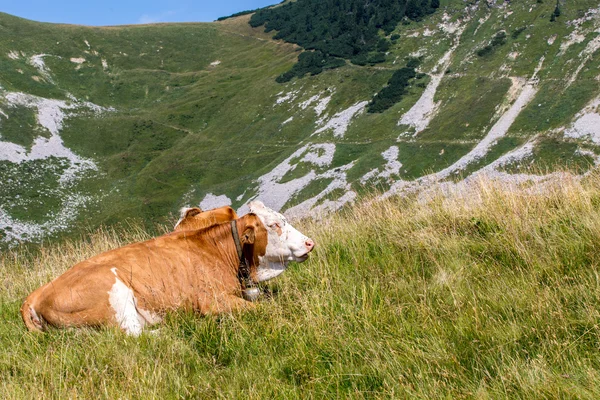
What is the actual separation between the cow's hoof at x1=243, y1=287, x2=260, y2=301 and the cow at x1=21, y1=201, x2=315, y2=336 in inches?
6.0

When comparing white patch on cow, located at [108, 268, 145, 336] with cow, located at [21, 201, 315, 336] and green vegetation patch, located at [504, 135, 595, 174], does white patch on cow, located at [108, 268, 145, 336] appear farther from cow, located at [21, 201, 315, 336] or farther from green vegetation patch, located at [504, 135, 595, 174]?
green vegetation patch, located at [504, 135, 595, 174]

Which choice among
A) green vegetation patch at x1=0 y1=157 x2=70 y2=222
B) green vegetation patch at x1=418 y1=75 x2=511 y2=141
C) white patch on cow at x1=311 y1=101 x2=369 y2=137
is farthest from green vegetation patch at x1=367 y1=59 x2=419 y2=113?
green vegetation patch at x1=0 y1=157 x2=70 y2=222

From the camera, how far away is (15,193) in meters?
99.6

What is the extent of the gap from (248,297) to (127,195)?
4028 inches

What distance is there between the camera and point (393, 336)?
486cm

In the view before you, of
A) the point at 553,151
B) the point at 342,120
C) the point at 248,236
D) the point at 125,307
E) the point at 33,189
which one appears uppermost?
the point at 125,307

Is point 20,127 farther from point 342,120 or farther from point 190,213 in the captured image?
point 190,213

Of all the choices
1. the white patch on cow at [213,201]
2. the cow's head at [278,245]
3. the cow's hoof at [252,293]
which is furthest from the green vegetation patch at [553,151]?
the cow's hoof at [252,293]

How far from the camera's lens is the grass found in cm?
405

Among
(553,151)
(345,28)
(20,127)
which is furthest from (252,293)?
(345,28)

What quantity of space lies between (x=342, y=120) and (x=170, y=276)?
106 meters

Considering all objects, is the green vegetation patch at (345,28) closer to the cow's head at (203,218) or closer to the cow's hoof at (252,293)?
the cow's head at (203,218)

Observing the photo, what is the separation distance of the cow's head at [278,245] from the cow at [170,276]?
0.02m

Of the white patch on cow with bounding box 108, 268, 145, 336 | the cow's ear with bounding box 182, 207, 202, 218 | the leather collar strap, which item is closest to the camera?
the white patch on cow with bounding box 108, 268, 145, 336
